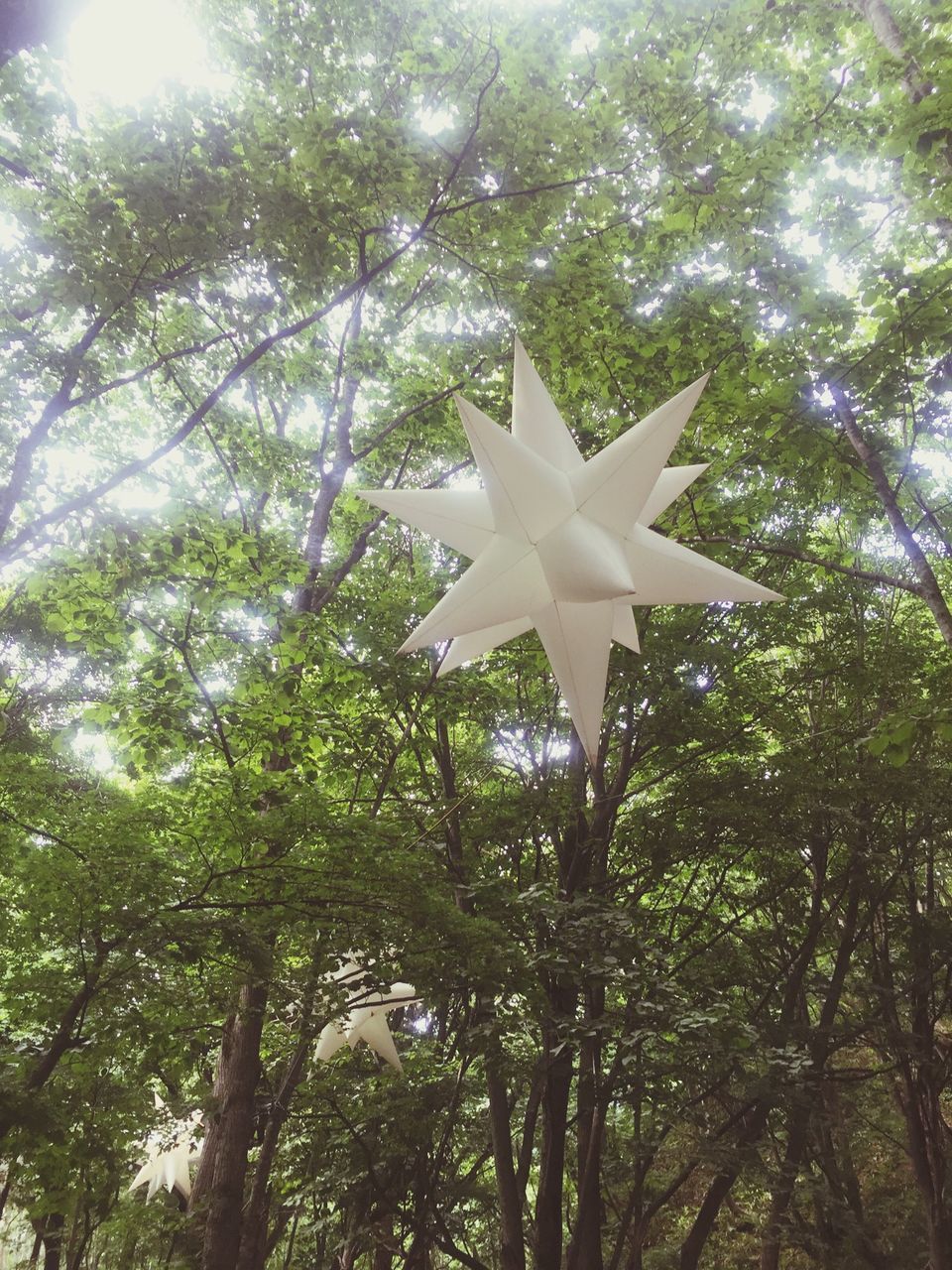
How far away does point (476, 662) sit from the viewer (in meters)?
6.41

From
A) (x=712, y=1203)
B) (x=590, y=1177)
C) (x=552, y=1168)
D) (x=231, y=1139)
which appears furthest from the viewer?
(x=712, y=1203)

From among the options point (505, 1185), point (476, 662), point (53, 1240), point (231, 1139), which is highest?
point (476, 662)

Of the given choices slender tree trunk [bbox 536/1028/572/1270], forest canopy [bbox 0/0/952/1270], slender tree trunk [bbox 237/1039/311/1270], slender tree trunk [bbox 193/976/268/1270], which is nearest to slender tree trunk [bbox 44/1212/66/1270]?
forest canopy [bbox 0/0/952/1270]

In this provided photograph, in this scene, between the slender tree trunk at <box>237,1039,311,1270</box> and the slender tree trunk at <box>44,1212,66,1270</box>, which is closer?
the slender tree trunk at <box>237,1039,311,1270</box>

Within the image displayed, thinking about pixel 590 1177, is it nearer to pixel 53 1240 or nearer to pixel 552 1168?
pixel 552 1168

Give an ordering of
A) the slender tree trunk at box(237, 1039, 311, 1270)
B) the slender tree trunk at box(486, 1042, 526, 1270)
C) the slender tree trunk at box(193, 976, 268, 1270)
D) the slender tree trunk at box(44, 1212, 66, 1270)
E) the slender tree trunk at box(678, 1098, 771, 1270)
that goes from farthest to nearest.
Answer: the slender tree trunk at box(44, 1212, 66, 1270) → the slender tree trunk at box(678, 1098, 771, 1270) → the slender tree trunk at box(486, 1042, 526, 1270) → the slender tree trunk at box(237, 1039, 311, 1270) → the slender tree trunk at box(193, 976, 268, 1270)

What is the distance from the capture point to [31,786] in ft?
12.5

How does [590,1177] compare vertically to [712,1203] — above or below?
above

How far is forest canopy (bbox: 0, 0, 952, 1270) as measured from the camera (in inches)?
144

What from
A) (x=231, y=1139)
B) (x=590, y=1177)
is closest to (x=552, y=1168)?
(x=590, y=1177)

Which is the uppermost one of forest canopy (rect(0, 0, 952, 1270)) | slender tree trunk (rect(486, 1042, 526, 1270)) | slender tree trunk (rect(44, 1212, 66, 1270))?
forest canopy (rect(0, 0, 952, 1270))

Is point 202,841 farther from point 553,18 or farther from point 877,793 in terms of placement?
point 553,18

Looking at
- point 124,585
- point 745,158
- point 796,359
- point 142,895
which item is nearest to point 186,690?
point 124,585

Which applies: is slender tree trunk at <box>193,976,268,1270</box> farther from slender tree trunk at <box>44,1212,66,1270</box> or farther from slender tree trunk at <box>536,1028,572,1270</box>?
slender tree trunk at <box>44,1212,66,1270</box>
